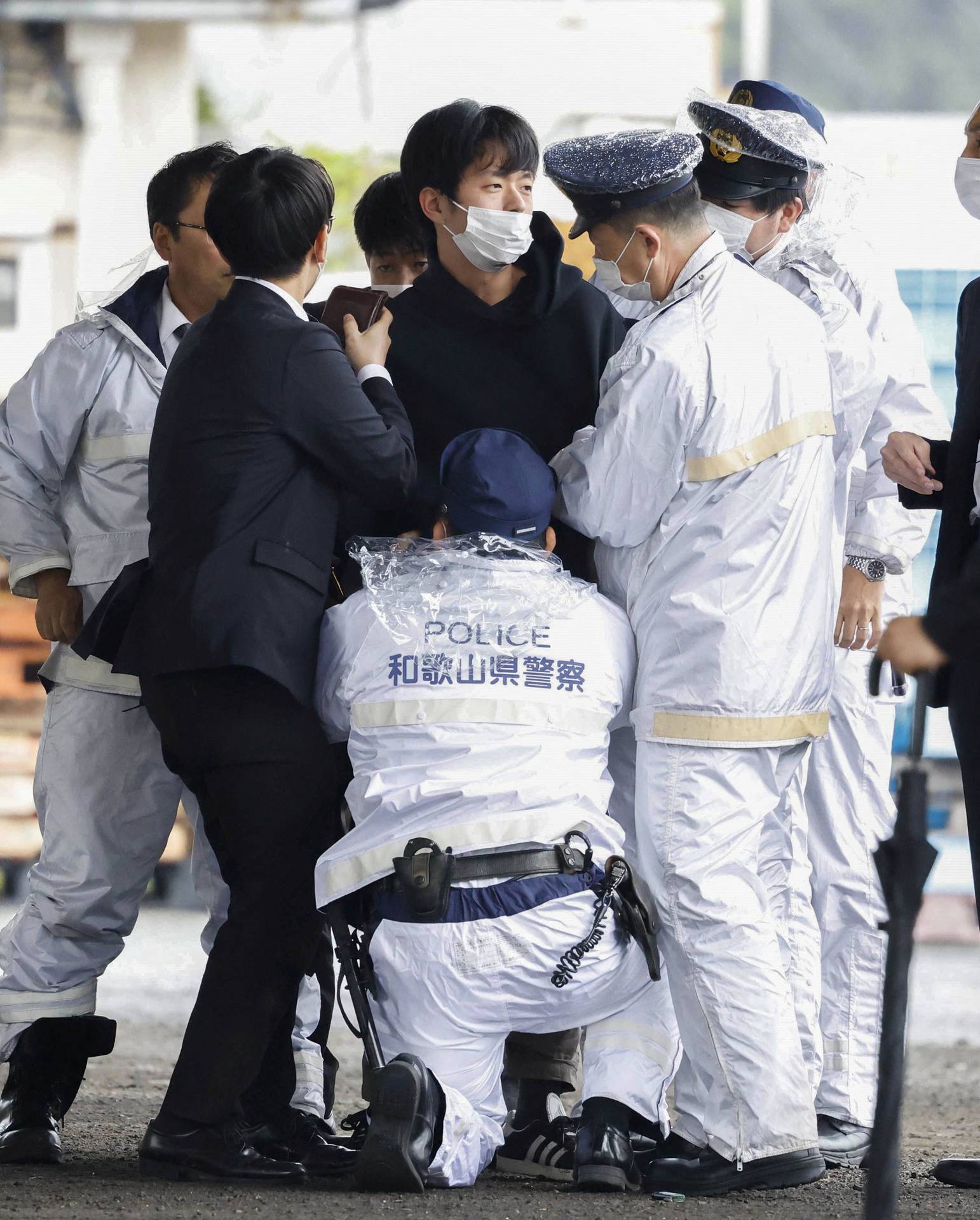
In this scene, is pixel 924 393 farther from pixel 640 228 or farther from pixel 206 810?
pixel 206 810

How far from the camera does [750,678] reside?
114 inches

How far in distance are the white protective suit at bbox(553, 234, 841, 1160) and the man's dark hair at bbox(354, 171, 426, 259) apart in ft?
3.15

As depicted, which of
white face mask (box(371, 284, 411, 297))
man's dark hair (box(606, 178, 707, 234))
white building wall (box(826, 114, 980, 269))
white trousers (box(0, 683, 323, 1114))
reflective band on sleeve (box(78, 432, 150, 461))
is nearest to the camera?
man's dark hair (box(606, 178, 707, 234))

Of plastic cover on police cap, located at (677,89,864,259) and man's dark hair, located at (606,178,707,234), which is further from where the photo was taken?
plastic cover on police cap, located at (677,89,864,259)

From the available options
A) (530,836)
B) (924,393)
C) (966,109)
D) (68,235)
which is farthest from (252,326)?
(966,109)

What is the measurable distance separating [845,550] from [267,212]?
1.36m

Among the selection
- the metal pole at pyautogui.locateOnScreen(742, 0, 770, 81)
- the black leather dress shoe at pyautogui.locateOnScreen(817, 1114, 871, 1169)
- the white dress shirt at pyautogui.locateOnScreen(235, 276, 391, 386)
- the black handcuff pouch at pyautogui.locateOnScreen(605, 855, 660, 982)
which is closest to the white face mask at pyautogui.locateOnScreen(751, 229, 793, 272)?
the white dress shirt at pyautogui.locateOnScreen(235, 276, 391, 386)

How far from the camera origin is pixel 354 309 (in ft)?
10.2

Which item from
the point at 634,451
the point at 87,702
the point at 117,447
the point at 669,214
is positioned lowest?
the point at 87,702

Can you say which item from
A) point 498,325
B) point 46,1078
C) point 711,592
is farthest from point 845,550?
point 46,1078

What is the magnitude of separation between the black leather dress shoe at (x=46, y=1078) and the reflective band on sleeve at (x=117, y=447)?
1.05 meters

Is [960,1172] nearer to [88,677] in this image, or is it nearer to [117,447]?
[88,677]

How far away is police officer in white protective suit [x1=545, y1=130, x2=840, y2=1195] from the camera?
9.32 feet

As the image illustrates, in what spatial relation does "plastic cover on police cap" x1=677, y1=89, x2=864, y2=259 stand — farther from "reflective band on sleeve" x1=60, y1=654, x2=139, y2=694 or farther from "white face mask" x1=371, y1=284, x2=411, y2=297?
"reflective band on sleeve" x1=60, y1=654, x2=139, y2=694
